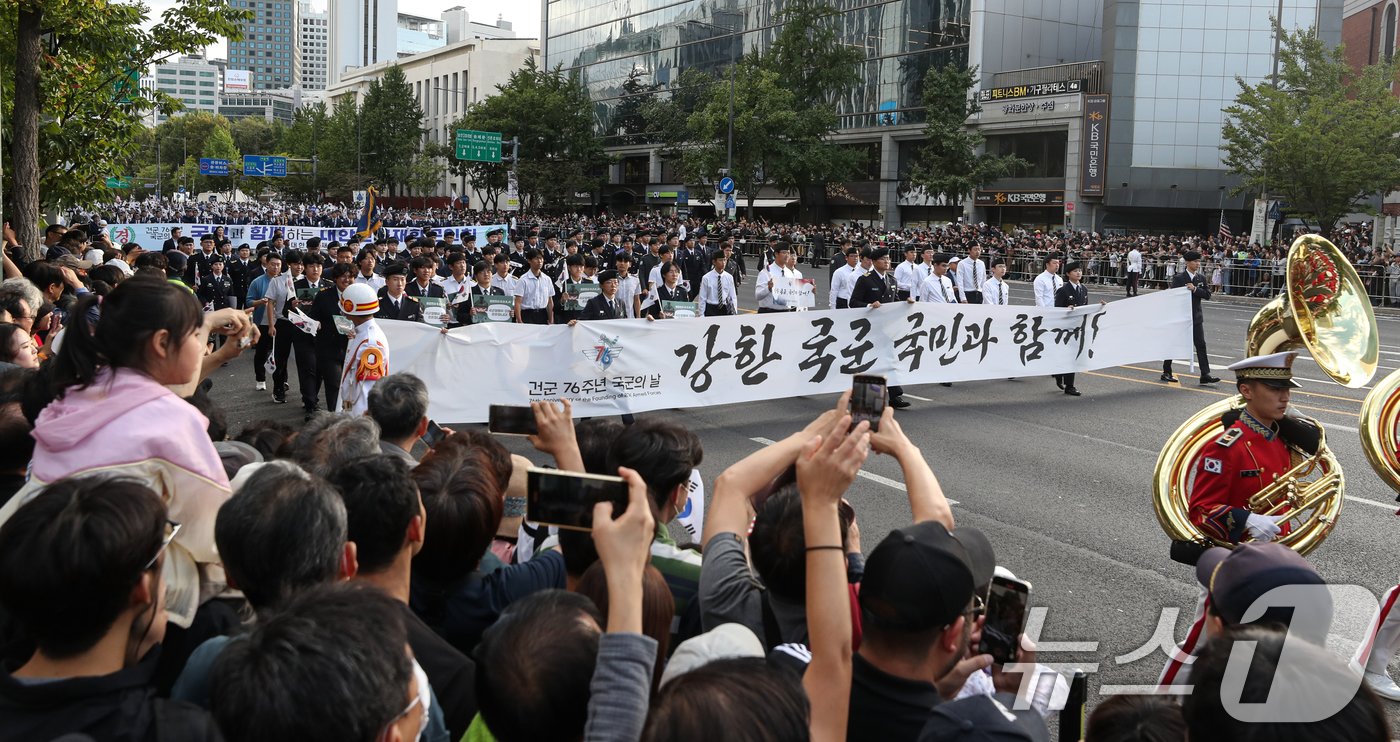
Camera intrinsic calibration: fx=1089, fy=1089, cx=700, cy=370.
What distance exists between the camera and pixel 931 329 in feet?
41.5

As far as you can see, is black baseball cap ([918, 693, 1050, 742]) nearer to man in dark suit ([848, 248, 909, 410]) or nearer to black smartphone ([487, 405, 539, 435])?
black smartphone ([487, 405, 539, 435])

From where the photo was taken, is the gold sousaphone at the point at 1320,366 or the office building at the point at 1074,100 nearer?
the gold sousaphone at the point at 1320,366

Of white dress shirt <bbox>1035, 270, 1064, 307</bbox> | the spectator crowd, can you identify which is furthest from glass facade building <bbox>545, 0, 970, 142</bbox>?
the spectator crowd

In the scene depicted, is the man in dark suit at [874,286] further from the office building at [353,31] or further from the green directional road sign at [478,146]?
the office building at [353,31]

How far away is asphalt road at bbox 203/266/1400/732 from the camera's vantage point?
6121 millimetres

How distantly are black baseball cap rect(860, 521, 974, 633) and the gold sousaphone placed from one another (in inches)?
119

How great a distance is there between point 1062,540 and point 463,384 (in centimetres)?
549

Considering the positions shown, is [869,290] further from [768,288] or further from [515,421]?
[515,421]

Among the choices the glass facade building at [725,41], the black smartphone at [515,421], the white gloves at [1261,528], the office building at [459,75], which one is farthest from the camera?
the office building at [459,75]

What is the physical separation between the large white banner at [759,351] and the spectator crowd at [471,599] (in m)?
6.01

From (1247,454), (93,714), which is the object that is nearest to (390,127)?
(1247,454)

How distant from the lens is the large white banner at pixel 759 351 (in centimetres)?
1016

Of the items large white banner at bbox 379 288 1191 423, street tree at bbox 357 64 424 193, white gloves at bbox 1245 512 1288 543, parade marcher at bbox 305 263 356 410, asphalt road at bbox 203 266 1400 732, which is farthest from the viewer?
street tree at bbox 357 64 424 193

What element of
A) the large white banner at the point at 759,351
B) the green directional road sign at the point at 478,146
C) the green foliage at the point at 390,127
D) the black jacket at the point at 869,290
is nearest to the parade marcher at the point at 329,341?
the large white banner at the point at 759,351
